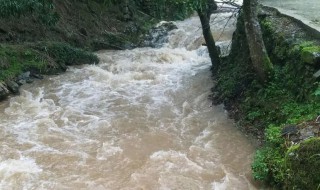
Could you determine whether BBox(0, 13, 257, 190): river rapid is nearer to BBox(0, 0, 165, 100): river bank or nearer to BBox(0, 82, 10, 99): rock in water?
BBox(0, 82, 10, 99): rock in water

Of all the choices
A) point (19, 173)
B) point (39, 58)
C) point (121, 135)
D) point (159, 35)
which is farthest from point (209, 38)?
point (19, 173)

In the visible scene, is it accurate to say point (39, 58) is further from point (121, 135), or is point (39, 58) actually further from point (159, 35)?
point (159, 35)

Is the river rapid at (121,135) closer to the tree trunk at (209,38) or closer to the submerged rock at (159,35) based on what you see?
the tree trunk at (209,38)

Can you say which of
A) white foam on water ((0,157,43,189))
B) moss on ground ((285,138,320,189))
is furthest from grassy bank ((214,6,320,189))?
white foam on water ((0,157,43,189))

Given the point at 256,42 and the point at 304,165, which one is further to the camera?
the point at 256,42

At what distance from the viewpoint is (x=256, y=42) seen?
796cm

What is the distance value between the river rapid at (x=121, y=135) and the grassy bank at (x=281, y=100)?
39 cm

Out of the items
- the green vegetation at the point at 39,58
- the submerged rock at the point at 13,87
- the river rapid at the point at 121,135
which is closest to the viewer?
the river rapid at the point at 121,135

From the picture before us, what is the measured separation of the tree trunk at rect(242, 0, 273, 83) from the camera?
25.6ft

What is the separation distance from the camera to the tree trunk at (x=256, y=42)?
782 cm

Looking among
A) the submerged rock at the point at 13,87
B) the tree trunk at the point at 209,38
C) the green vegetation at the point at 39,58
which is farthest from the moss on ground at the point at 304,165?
the green vegetation at the point at 39,58

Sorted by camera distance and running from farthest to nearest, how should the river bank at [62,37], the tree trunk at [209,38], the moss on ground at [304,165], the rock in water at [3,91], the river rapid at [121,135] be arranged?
the river bank at [62,37] < the tree trunk at [209,38] < the rock in water at [3,91] < the river rapid at [121,135] < the moss on ground at [304,165]

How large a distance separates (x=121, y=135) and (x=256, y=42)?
11.0 feet

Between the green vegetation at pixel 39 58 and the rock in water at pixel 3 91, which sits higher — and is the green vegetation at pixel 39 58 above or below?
above
